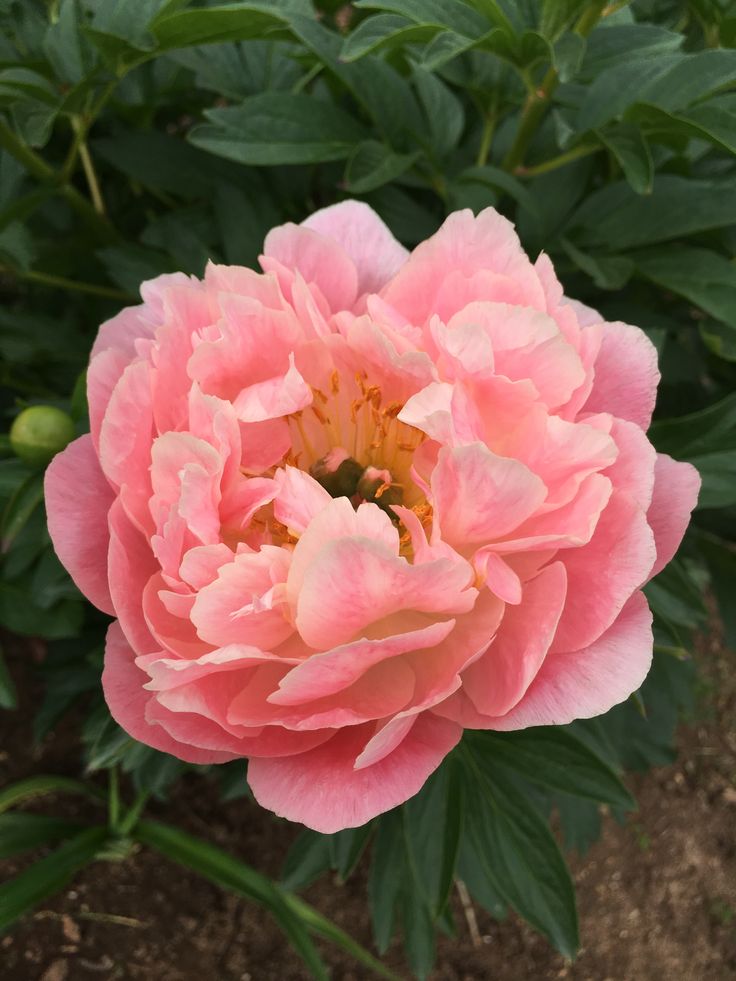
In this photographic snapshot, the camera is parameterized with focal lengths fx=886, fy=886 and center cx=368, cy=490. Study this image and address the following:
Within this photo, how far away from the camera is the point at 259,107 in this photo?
2.59 feet

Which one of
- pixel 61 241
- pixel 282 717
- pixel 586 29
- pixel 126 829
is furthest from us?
pixel 126 829

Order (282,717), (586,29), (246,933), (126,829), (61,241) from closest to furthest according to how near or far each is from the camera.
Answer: (282,717) < (586,29) < (61,241) < (126,829) < (246,933)

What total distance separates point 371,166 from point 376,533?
16.5 inches

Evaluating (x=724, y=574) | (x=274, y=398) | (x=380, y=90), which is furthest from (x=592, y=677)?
(x=724, y=574)

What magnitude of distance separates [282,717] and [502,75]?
2.12 ft

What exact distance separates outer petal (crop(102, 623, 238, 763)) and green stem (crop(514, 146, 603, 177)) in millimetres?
604

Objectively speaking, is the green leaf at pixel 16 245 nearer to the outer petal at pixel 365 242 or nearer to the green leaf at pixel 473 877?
the outer petal at pixel 365 242

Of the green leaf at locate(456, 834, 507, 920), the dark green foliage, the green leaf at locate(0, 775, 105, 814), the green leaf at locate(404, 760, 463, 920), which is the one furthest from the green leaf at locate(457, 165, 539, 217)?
the green leaf at locate(0, 775, 105, 814)

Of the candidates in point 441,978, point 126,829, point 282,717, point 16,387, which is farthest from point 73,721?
point 282,717

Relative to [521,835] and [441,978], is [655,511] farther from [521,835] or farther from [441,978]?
[441,978]

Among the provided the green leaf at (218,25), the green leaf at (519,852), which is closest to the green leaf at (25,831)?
the green leaf at (519,852)

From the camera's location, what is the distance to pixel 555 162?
2.84 ft

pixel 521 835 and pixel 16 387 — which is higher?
pixel 16 387

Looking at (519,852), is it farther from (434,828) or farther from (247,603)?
(247,603)
